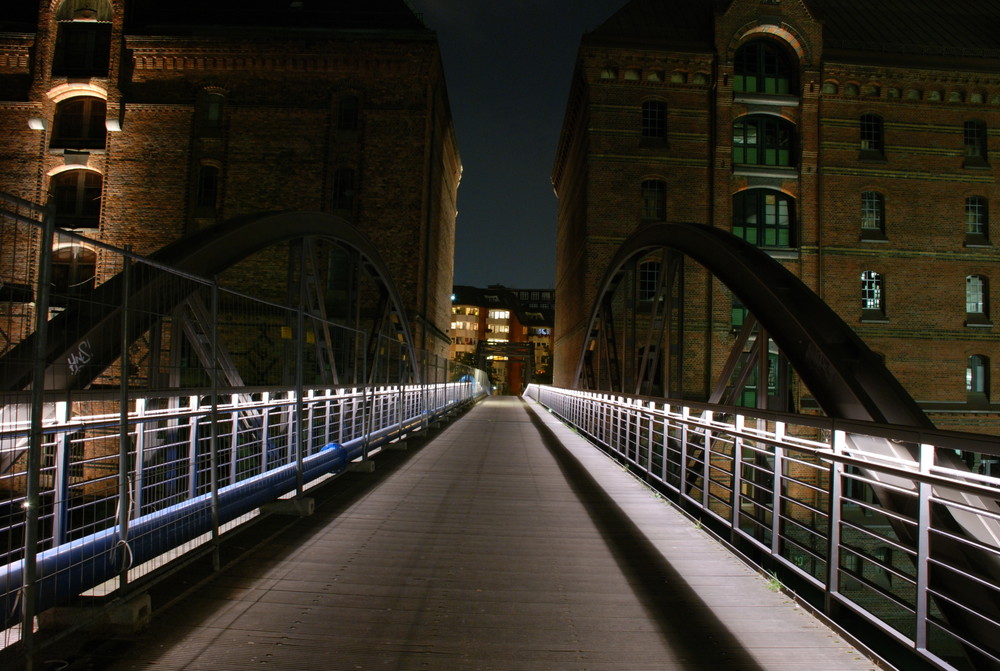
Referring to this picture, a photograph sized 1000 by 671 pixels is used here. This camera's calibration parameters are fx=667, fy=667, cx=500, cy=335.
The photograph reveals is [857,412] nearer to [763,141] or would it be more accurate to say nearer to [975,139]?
[763,141]

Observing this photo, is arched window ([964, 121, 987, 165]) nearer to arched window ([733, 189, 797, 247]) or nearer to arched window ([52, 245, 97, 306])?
arched window ([733, 189, 797, 247])

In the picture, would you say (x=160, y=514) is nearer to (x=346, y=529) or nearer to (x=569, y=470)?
(x=346, y=529)

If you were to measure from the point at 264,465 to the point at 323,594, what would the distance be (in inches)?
83.9

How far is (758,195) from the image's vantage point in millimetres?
26078

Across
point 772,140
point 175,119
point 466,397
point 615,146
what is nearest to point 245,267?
point 175,119

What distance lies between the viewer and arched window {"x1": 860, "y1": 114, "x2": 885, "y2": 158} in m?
25.8

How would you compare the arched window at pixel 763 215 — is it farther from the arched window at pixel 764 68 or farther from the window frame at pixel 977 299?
the window frame at pixel 977 299

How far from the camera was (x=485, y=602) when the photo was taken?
11.9 ft

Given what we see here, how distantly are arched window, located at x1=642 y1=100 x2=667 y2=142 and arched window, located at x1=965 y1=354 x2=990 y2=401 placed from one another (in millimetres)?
14414

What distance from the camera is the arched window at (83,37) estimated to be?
83.5 ft

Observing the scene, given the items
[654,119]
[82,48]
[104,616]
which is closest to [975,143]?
[654,119]

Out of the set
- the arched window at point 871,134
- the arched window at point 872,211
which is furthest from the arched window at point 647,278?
the arched window at point 871,134

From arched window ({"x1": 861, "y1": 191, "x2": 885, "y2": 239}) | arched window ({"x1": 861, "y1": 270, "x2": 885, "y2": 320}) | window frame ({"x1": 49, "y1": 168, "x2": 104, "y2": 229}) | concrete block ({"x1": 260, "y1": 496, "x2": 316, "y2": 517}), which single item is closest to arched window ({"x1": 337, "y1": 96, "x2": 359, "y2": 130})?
window frame ({"x1": 49, "y1": 168, "x2": 104, "y2": 229})

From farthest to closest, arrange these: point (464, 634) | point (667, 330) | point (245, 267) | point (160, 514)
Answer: point (245, 267)
point (667, 330)
point (160, 514)
point (464, 634)
